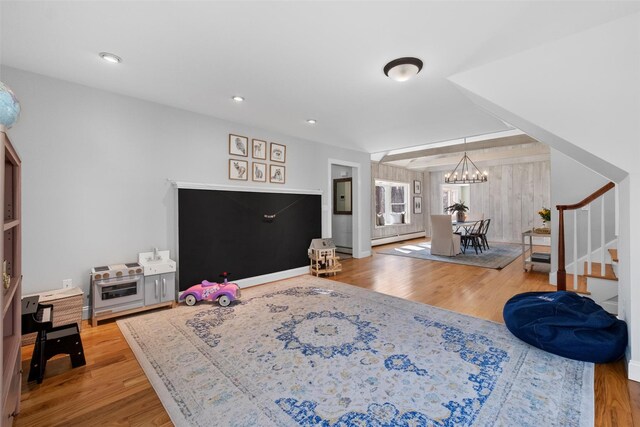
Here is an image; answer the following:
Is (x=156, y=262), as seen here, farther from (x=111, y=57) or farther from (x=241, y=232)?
(x=111, y=57)

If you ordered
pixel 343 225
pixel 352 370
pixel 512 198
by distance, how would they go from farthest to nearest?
pixel 512 198
pixel 343 225
pixel 352 370

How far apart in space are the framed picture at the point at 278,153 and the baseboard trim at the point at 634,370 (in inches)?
173

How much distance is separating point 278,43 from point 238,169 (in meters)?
2.28

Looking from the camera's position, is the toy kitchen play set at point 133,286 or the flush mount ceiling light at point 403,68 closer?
the flush mount ceiling light at point 403,68

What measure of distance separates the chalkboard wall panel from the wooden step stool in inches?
56.6

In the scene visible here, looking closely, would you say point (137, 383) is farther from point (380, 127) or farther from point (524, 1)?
point (380, 127)

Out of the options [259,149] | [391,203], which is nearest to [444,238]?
[391,203]

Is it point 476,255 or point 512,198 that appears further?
point 512,198

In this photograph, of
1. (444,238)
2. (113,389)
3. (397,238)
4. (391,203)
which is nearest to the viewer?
(113,389)

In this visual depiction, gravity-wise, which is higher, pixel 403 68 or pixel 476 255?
pixel 403 68

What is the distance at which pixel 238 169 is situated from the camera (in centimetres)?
423

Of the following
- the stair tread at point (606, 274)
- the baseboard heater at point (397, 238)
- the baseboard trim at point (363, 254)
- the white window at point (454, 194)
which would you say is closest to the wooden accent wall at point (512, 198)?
the white window at point (454, 194)

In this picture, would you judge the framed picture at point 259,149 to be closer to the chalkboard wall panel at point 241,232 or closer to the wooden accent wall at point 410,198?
the chalkboard wall panel at point 241,232

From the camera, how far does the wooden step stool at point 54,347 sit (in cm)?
199
